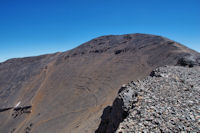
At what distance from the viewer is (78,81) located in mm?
24250

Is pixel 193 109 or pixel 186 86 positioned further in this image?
pixel 186 86

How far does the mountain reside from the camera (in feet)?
48.9

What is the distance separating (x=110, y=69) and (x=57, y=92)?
1000cm

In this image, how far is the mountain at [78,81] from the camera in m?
14.9

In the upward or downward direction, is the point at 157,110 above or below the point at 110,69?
above

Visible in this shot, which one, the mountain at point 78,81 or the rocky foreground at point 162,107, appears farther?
the mountain at point 78,81

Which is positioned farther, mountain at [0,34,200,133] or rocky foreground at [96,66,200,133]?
mountain at [0,34,200,133]

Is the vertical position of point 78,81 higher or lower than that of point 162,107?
lower

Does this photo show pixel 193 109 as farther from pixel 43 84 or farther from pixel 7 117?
pixel 43 84

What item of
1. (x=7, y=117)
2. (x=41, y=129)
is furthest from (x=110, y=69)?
(x=7, y=117)

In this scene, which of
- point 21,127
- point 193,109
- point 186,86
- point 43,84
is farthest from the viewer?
point 43,84

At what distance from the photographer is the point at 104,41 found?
38.3 meters

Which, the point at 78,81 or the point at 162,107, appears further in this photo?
the point at 78,81

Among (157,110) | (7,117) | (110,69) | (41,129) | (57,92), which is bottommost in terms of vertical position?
(7,117)
